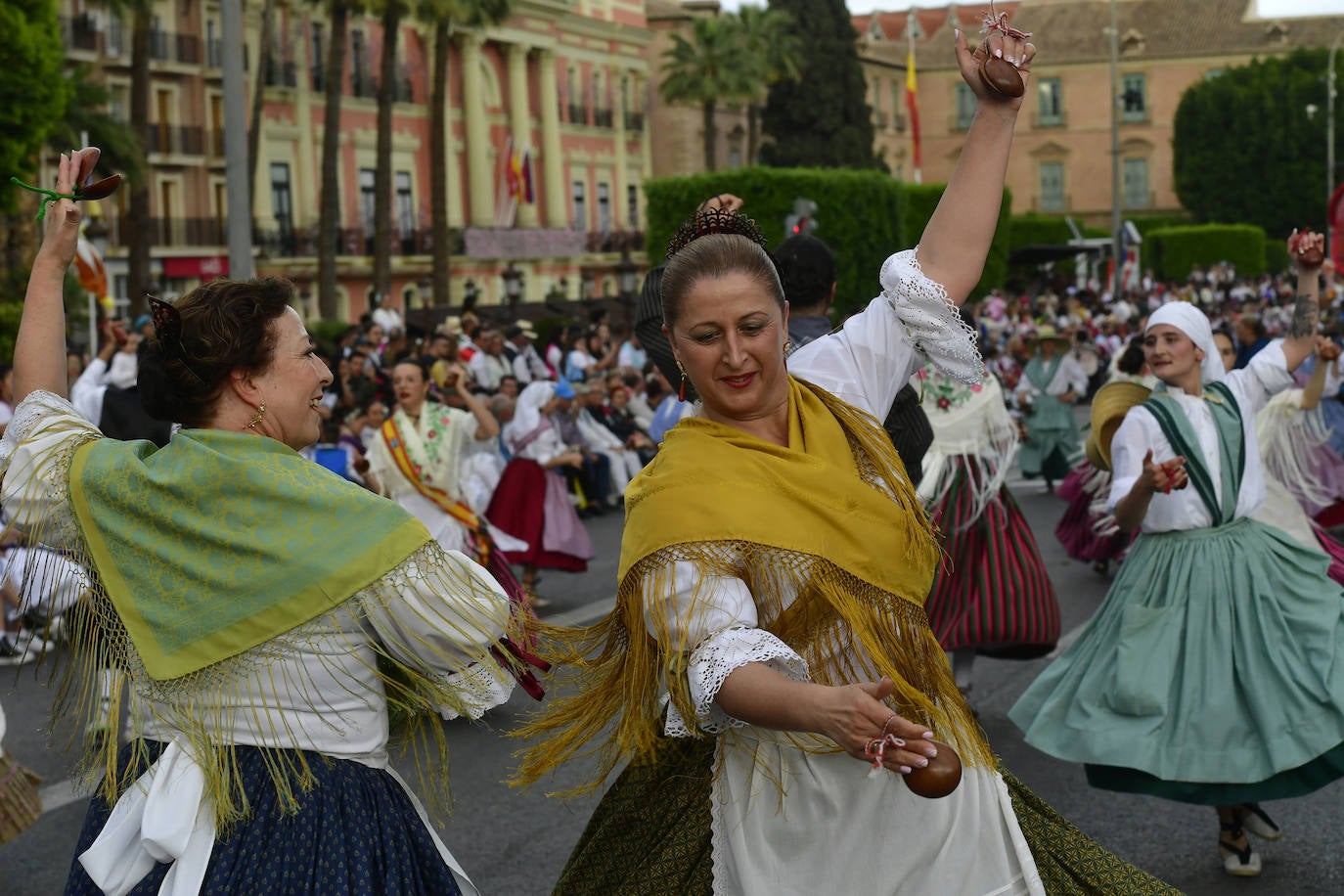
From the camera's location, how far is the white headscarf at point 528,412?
1173 cm

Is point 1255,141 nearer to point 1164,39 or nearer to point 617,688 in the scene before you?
point 1164,39

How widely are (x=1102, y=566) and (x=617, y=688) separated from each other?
Result: 350 inches

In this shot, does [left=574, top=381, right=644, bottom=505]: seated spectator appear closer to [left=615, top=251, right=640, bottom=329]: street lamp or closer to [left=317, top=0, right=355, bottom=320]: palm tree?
[left=317, top=0, right=355, bottom=320]: palm tree

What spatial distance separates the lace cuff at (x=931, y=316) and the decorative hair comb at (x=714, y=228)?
0.82 ft

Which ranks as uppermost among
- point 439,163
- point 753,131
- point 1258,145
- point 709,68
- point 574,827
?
point 709,68

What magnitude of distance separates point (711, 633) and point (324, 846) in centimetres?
80

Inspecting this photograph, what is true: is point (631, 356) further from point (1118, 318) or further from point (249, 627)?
point (249, 627)

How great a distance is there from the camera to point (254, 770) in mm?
3119

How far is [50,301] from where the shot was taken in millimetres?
3537

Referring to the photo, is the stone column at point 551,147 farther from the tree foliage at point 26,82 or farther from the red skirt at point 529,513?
the red skirt at point 529,513

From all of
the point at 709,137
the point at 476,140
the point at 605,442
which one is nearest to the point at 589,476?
the point at 605,442

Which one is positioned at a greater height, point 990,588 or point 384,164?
point 384,164

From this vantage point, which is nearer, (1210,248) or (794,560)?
(794,560)

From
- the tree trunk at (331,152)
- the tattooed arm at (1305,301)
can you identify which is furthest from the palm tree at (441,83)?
the tattooed arm at (1305,301)
